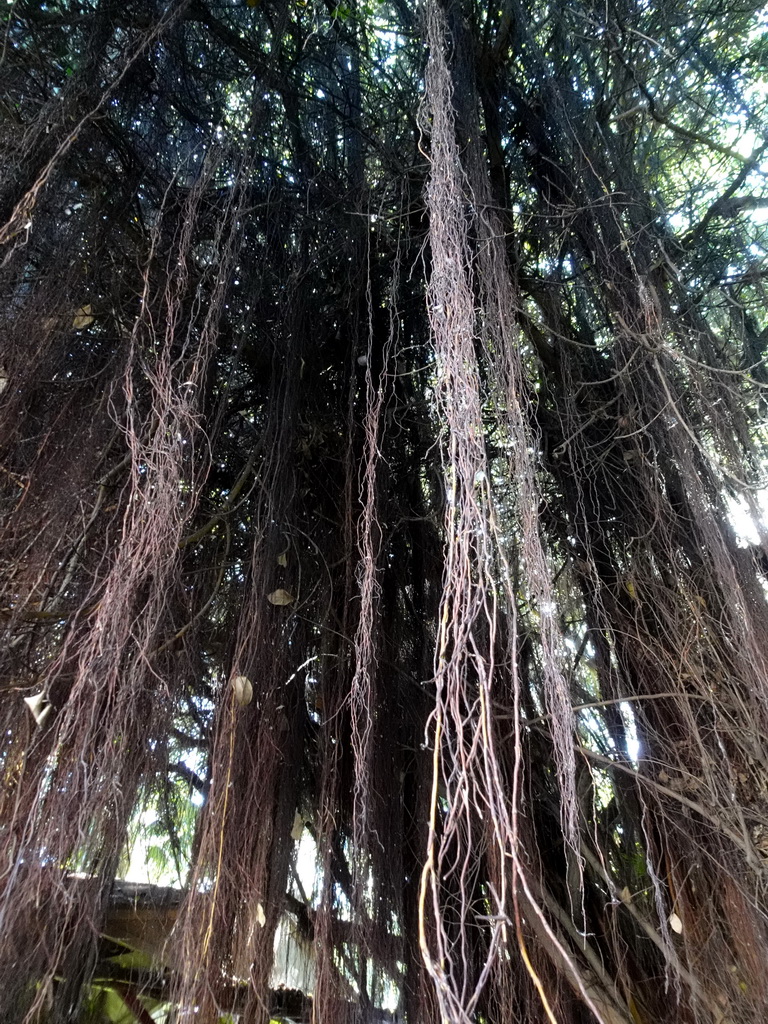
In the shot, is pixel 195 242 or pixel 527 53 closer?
pixel 195 242

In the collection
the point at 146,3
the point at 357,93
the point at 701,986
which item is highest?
the point at 357,93

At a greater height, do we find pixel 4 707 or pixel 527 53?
pixel 527 53

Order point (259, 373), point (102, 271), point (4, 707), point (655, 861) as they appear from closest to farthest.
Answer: point (4, 707) → point (655, 861) → point (102, 271) → point (259, 373)

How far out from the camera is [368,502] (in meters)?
1.52

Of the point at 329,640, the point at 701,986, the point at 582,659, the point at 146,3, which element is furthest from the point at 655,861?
the point at 146,3

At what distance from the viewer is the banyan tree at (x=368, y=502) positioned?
147 cm

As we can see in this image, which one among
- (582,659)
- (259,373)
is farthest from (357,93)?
(582,659)

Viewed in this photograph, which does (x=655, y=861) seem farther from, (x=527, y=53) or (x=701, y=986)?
(x=527, y=53)

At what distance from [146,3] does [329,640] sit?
7.06 feet

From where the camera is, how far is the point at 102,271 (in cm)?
209

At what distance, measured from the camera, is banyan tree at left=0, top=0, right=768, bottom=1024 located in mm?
1470

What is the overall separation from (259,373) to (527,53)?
5.01ft

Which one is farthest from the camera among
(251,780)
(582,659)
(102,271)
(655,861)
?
(582,659)

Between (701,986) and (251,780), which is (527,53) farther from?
(701,986)
